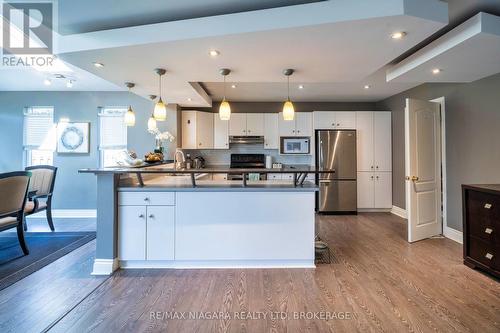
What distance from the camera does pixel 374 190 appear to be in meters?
5.08

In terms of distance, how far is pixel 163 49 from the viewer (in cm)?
220

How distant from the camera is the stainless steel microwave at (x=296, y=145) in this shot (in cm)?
521

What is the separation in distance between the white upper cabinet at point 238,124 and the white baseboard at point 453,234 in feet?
12.7

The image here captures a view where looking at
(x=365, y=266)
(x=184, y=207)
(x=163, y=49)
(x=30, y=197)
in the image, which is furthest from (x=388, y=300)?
(x=30, y=197)

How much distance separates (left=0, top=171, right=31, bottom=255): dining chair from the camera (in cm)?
282

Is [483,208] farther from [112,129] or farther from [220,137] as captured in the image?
[112,129]

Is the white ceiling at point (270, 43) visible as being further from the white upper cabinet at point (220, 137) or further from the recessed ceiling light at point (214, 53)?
the white upper cabinet at point (220, 137)

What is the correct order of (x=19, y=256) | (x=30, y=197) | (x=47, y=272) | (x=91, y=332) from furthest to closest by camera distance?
(x=30, y=197) < (x=19, y=256) < (x=47, y=272) < (x=91, y=332)

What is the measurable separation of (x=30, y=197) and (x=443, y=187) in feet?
20.9

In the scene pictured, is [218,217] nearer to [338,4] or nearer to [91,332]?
[91,332]

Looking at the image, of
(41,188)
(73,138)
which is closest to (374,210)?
(41,188)

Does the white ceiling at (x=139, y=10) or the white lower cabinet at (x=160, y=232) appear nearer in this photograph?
the white ceiling at (x=139, y=10)

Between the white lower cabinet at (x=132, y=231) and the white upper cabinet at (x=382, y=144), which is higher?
the white upper cabinet at (x=382, y=144)

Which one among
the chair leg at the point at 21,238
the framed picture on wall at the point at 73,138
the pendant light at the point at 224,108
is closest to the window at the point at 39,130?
the framed picture on wall at the point at 73,138
